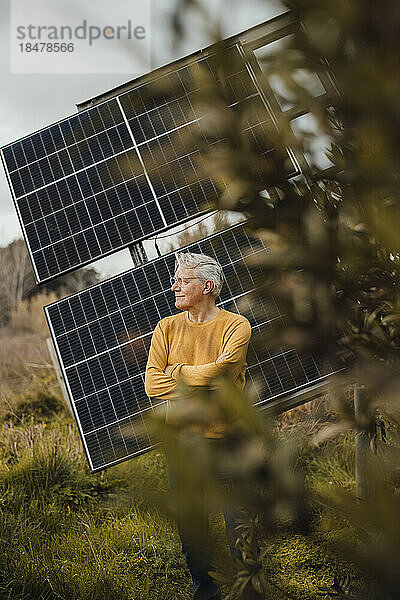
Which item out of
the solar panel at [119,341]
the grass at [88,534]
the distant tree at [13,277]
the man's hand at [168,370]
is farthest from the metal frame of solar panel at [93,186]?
the distant tree at [13,277]

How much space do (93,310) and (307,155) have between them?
3.73 meters

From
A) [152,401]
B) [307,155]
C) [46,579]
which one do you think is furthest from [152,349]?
[307,155]

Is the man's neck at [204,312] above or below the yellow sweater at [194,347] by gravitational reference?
above

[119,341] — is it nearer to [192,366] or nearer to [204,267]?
[204,267]

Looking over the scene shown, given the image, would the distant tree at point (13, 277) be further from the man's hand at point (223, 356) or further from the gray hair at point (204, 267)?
the man's hand at point (223, 356)

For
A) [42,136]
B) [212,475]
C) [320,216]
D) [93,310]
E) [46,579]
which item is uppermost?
[42,136]

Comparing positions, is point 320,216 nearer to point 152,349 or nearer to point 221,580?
point 221,580

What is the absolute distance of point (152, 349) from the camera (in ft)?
10.9

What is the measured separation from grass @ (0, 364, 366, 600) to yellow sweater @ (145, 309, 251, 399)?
52 centimetres

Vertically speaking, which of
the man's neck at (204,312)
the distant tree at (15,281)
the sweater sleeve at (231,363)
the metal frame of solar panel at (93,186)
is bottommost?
the sweater sleeve at (231,363)

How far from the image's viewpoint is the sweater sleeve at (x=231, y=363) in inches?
117

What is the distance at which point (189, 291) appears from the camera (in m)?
3.25

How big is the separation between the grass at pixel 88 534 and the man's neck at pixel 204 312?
881 mm

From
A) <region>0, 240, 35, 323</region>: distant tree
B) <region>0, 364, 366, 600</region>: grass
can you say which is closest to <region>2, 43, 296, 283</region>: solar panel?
<region>0, 364, 366, 600</region>: grass
